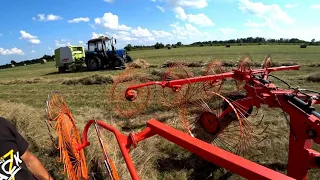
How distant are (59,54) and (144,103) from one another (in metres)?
19.3

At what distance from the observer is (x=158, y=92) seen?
7945mm

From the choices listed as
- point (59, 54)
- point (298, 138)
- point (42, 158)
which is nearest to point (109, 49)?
point (59, 54)

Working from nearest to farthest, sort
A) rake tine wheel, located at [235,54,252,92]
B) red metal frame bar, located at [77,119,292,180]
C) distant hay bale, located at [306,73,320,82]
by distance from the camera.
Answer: red metal frame bar, located at [77,119,292,180], rake tine wheel, located at [235,54,252,92], distant hay bale, located at [306,73,320,82]

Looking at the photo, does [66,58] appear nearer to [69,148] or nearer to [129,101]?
[129,101]

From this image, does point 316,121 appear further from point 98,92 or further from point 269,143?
point 98,92

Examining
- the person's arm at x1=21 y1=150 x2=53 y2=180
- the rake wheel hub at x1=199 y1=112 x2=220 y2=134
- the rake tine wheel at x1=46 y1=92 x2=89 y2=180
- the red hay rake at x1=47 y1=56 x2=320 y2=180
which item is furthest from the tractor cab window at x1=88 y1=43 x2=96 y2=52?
the person's arm at x1=21 y1=150 x2=53 y2=180

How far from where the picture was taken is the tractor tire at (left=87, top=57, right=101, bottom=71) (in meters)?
19.9

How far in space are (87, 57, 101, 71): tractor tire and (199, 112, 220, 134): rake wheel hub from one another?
1606 cm

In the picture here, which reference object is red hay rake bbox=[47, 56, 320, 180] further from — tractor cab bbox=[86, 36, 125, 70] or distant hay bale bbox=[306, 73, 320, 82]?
tractor cab bbox=[86, 36, 125, 70]

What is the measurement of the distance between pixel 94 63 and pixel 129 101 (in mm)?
13966

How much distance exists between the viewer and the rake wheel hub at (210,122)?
465 centimetres

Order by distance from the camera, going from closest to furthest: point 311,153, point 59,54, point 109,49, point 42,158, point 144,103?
1. point 311,153
2. point 42,158
3. point 144,103
4. point 109,49
5. point 59,54

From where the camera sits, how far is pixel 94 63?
20156mm

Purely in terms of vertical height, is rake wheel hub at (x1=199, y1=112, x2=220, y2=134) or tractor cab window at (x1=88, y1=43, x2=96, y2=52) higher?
tractor cab window at (x1=88, y1=43, x2=96, y2=52)
